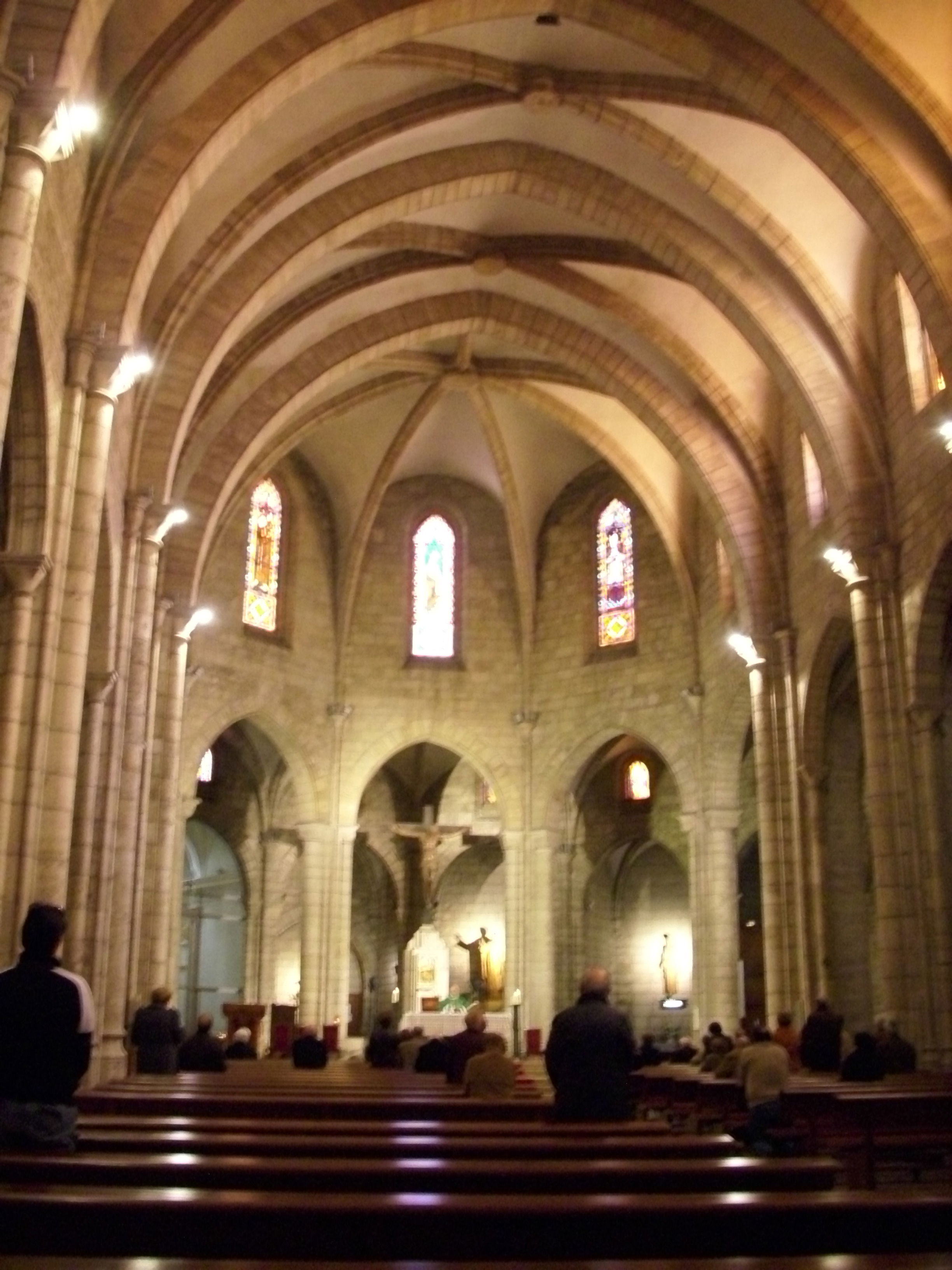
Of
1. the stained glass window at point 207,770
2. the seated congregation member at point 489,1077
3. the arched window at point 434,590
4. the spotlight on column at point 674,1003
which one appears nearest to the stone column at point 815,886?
the seated congregation member at point 489,1077

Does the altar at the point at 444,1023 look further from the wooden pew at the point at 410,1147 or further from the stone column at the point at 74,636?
the wooden pew at the point at 410,1147

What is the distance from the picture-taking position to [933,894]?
1450 centimetres

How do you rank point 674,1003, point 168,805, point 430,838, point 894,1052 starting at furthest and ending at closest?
point 674,1003, point 430,838, point 168,805, point 894,1052

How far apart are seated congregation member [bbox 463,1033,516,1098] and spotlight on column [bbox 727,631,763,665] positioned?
39.6 ft

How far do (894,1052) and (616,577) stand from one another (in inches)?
589

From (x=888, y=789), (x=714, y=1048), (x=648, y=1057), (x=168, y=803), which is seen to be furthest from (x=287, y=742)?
(x=888, y=789)

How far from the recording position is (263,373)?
20844 millimetres

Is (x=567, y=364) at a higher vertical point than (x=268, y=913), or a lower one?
higher

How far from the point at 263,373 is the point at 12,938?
1270 cm

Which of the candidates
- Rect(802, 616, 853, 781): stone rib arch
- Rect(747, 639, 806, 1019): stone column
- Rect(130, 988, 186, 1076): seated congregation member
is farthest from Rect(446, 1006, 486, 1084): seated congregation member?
Rect(802, 616, 853, 781): stone rib arch

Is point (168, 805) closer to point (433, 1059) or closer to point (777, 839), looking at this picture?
point (433, 1059)

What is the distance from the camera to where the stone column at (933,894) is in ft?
46.4

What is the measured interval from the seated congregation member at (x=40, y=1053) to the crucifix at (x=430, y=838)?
22.7 meters

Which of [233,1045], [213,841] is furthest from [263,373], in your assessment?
[213,841]
